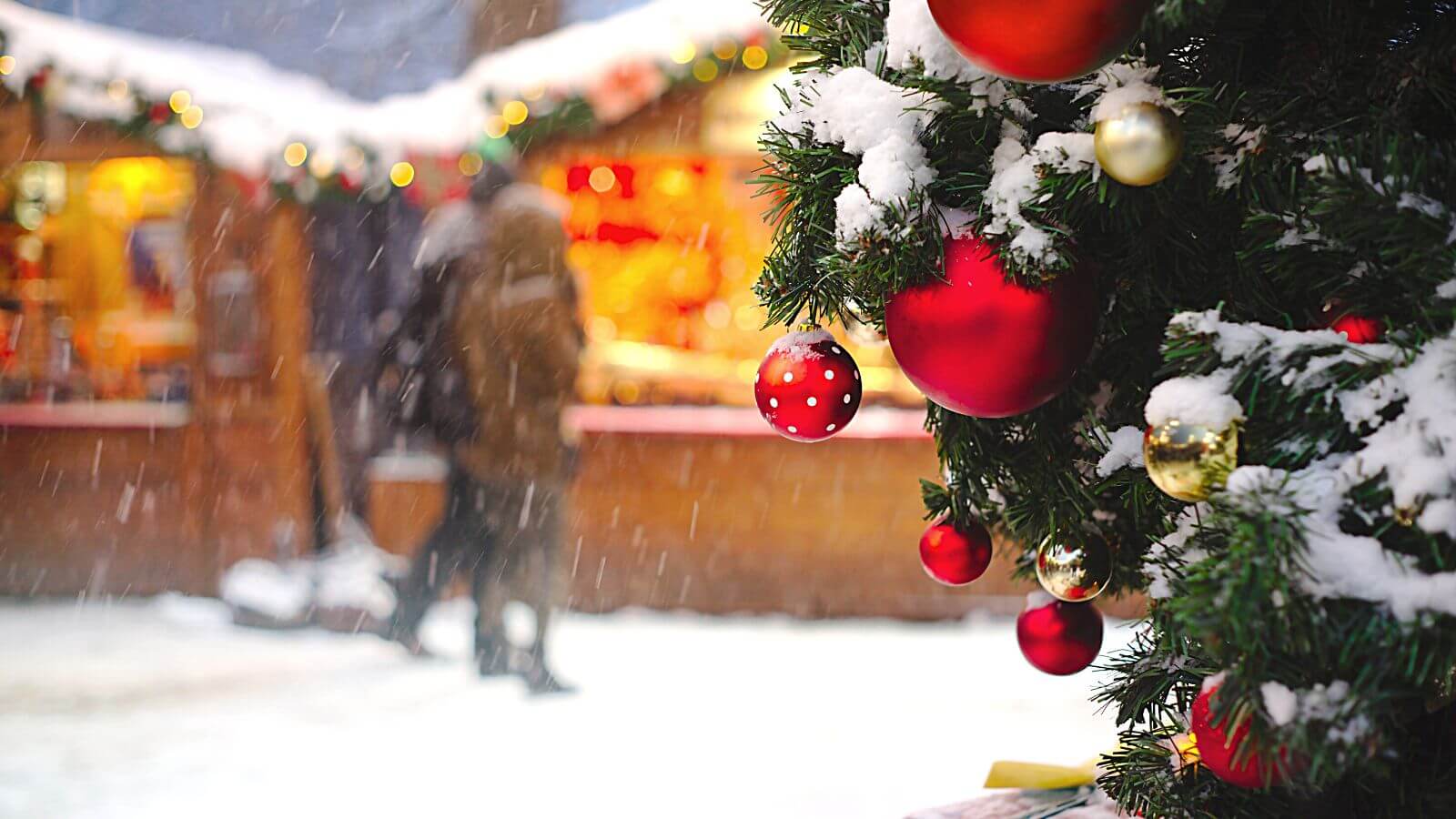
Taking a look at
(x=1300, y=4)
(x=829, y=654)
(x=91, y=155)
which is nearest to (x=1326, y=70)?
(x=1300, y=4)

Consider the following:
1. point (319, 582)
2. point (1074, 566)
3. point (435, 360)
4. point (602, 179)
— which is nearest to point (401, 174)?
point (435, 360)

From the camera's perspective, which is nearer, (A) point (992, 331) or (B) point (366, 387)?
(A) point (992, 331)

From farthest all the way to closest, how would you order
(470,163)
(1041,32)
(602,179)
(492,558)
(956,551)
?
(602,179) → (470,163) → (492,558) → (956,551) → (1041,32)

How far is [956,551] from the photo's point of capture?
1.33 m

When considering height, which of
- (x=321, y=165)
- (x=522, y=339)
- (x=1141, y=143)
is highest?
(x=321, y=165)

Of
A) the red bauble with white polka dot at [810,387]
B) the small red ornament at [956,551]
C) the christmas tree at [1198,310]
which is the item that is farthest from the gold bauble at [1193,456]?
the small red ornament at [956,551]

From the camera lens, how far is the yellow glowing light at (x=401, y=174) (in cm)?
469

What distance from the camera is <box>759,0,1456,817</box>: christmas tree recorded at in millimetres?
711

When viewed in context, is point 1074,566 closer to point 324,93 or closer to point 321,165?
point 321,165

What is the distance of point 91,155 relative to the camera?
5.45 metres

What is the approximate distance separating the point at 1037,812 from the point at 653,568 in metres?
3.44

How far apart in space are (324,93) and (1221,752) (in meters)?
4.61

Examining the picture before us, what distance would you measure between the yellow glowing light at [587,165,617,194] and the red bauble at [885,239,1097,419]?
483cm

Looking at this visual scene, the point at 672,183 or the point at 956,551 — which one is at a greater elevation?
the point at 672,183
